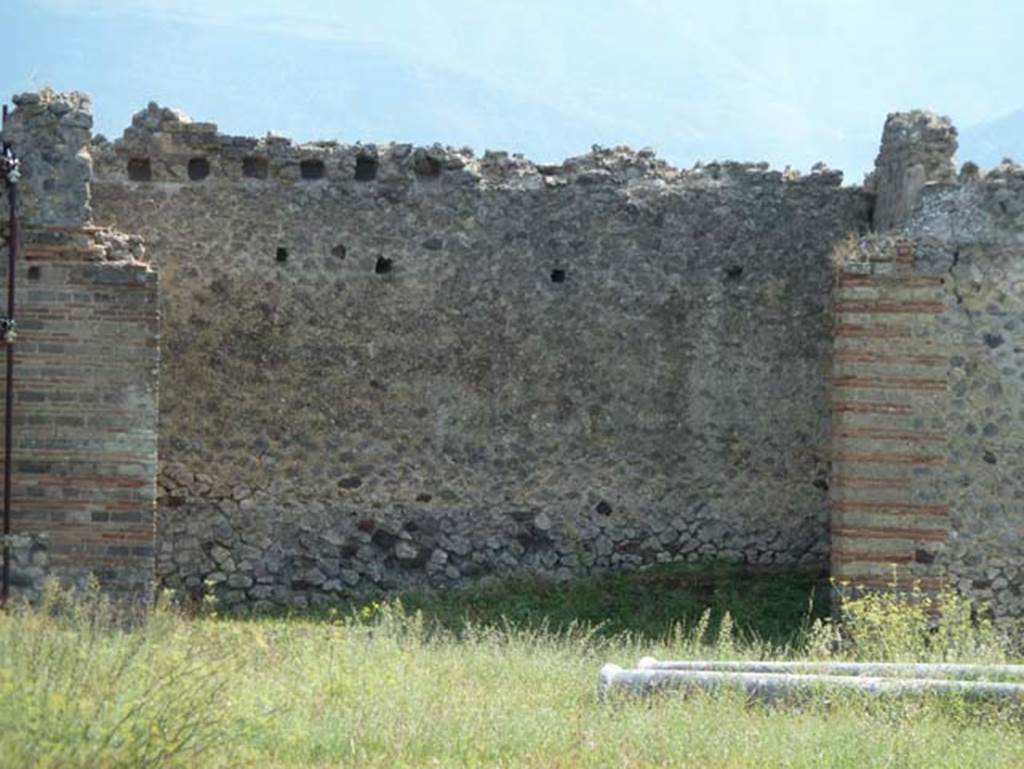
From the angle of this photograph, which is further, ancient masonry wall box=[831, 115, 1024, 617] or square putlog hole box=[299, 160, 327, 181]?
square putlog hole box=[299, 160, 327, 181]

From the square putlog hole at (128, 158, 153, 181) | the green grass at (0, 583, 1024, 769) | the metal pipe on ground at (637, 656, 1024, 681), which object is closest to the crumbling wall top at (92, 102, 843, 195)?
the square putlog hole at (128, 158, 153, 181)

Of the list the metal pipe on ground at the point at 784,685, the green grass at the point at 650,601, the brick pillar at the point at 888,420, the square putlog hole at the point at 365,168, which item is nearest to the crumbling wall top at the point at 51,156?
the square putlog hole at the point at 365,168

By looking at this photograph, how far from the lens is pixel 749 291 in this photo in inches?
605

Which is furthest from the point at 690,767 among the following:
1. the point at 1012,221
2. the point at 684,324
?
the point at 684,324

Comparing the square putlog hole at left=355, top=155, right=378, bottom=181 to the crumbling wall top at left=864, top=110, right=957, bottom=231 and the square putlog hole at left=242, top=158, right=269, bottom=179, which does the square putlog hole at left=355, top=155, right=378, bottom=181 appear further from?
the crumbling wall top at left=864, top=110, right=957, bottom=231

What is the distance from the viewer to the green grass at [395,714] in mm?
7594

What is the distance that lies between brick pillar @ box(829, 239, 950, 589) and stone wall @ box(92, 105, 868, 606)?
1991 mm

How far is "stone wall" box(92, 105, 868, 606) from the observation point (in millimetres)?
14719

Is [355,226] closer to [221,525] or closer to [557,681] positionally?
[221,525]

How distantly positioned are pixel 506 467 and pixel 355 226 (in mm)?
2034

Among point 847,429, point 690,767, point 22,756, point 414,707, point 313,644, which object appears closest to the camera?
point 22,756

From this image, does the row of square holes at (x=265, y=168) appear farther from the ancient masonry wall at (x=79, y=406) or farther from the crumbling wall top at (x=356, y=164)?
the ancient masonry wall at (x=79, y=406)

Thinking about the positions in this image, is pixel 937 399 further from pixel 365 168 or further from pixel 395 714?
pixel 395 714

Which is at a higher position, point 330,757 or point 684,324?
point 684,324
